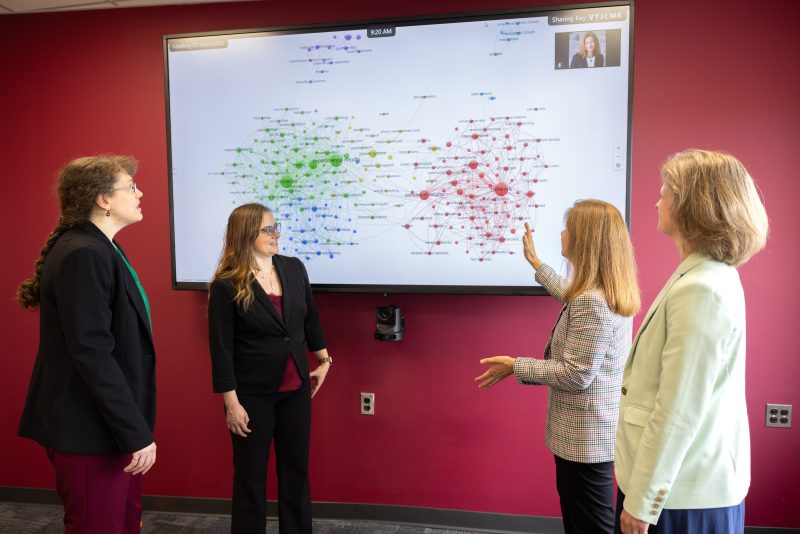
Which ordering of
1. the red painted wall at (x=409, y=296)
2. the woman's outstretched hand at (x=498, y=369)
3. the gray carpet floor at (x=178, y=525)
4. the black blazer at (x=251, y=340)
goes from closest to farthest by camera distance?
the woman's outstretched hand at (x=498, y=369), the black blazer at (x=251, y=340), the red painted wall at (x=409, y=296), the gray carpet floor at (x=178, y=525)

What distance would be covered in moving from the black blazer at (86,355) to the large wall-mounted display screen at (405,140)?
3.15 ft

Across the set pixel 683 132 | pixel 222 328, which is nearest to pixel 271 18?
pixel 222 328

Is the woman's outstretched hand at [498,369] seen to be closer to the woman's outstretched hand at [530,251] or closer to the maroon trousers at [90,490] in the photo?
the woman's outstretched hand at [530,251]

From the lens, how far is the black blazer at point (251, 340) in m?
1.99

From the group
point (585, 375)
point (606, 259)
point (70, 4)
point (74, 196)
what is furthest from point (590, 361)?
point (70, 4)

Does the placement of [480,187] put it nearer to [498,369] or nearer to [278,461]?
[498,369]

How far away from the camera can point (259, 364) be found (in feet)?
6.61

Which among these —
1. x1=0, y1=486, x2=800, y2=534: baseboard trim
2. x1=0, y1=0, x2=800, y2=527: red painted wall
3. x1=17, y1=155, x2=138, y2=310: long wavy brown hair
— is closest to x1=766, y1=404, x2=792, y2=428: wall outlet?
x1=0, y1=0, x2=800, y2=527: red painted wall

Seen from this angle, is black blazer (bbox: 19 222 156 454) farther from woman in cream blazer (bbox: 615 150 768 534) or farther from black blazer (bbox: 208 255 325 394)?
woman in cream blazer (bbox: 615 150 768 534)

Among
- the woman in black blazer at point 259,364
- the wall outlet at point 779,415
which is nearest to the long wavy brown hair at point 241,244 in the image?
the woman in black blazer at point 259,364

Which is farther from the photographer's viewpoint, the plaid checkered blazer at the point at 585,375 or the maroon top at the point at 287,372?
the maroon top at the point at 287,372

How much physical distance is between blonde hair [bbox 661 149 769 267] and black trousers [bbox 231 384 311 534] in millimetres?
1587

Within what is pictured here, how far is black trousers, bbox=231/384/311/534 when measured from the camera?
2.04 m

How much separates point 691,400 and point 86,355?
1593 millimetres
